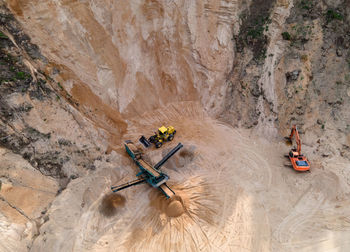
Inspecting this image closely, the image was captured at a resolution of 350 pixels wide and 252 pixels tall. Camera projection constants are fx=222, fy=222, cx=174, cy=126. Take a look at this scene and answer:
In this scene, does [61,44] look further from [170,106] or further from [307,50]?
[307,50]

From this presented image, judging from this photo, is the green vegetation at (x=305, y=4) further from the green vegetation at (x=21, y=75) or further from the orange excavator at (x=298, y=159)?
the green vegetation at (x=21, y=75)

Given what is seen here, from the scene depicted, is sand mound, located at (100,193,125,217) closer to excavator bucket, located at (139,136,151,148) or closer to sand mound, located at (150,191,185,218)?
sand mound, located at (150,191,185,218)

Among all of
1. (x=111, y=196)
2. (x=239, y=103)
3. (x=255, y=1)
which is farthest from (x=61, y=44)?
(x=255, y=1)

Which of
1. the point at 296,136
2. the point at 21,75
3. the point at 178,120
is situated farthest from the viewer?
the point at 178,120

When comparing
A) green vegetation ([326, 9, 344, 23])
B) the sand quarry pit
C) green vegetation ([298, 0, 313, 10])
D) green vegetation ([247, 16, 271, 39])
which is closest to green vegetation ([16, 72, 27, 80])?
the sand quarry pit

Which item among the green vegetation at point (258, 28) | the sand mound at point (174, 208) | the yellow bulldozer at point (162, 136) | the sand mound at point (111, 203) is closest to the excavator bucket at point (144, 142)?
the yellow bulldozer at point (162, 136)

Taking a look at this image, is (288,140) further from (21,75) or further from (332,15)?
(21,75)

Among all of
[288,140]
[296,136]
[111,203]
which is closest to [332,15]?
[296,136]
